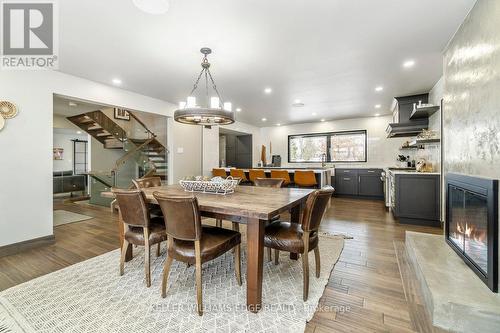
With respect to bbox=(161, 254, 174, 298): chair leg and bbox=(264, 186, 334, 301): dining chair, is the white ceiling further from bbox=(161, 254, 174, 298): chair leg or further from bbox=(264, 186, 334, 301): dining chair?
bbox=(161, 254, 174, 298): chair leg

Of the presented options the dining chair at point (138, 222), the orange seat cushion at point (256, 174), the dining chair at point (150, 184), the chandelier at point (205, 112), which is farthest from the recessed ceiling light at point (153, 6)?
the orange seat cushion at point (256, 174)

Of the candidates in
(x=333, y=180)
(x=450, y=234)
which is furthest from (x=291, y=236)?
(x=333, y=180)

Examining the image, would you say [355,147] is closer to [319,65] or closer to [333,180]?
[333,180]

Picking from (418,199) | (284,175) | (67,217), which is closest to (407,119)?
(418,199)

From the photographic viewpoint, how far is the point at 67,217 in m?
4.47

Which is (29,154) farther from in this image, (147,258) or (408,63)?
(408,63)

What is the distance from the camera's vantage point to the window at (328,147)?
7.18 meters

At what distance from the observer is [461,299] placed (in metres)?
1.46

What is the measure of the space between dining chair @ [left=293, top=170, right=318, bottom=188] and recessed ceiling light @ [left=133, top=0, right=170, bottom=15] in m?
3.96

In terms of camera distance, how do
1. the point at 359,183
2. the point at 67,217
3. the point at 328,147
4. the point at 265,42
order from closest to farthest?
the point at 265,42
the point at 67,217
the point at 359,183
the point at 328,147

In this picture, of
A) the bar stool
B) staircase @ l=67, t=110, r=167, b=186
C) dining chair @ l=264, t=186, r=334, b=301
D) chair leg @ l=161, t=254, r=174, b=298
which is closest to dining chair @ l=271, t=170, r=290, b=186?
the bar stool

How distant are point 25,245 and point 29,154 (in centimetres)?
121

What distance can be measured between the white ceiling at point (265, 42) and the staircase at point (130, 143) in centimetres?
204

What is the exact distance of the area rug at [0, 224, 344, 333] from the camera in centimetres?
152
